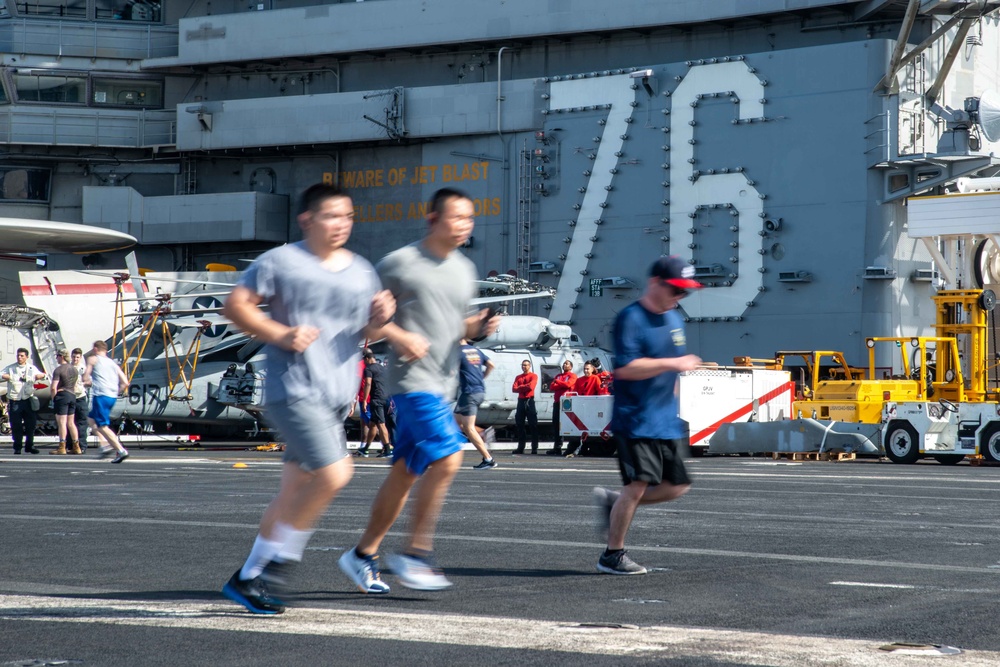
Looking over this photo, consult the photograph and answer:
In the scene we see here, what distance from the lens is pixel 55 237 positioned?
1108 inches

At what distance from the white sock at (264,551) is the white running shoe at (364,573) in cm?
63

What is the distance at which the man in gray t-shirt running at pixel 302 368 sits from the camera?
5.28 metres

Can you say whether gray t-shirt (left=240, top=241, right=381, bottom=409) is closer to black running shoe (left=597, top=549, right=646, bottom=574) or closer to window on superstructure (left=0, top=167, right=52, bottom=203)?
black running shoe (left=597, top=549, right=646, bottom=574)

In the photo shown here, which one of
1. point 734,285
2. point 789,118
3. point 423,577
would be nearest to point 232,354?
point 734,285

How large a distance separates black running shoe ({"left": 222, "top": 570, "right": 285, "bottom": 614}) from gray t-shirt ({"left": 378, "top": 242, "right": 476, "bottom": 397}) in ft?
4.07

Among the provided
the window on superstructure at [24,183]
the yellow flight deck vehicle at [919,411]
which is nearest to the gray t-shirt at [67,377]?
the yellow flight deck vehicle at [919,411]

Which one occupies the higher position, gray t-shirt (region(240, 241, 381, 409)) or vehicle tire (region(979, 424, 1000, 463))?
gray t-shirt (region(240, 241, 381, 409))

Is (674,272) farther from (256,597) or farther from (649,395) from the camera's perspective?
(256,597)

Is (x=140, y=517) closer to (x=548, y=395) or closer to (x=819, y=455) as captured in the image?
(x=819, y=455)

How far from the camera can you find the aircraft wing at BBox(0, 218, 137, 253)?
2730 cm

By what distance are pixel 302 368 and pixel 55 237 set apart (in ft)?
80.7

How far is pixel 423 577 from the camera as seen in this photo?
5.93 m

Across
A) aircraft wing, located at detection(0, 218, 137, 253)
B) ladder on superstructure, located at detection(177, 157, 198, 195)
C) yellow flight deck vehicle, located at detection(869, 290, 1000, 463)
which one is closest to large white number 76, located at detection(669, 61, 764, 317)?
yellow flight deck vehicle, located at detection(869, 290, 1000, 463)

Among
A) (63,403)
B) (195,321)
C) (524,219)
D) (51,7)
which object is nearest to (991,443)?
(524,219)
